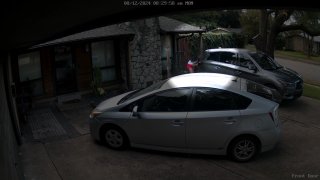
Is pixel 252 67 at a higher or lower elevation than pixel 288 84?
higher

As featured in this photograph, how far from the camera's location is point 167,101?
921 centimetres

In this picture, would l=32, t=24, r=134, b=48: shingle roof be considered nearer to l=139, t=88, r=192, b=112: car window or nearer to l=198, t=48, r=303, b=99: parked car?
l=198, t=48, r=303, b=99: parked car

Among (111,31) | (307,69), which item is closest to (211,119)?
(111,31)

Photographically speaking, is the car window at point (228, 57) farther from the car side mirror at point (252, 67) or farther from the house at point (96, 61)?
the house at point (96, 61)

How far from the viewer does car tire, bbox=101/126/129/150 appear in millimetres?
9523

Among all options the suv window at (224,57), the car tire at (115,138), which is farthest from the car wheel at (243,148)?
the suv window at (224,57)

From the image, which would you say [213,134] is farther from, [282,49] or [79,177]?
[282,49]

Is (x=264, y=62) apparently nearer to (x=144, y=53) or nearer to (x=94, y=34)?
(x=144, y=53)

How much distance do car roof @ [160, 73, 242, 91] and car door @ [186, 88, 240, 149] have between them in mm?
249

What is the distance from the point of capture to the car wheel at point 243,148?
29.3ft

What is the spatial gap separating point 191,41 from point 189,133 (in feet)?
47.0

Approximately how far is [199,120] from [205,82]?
98 centimetres

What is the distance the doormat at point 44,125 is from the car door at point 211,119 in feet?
12.5

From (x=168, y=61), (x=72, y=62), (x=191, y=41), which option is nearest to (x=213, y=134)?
(x=72, y=62)
